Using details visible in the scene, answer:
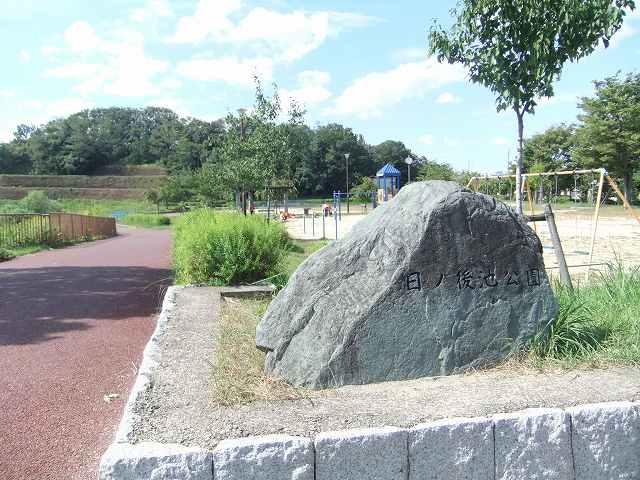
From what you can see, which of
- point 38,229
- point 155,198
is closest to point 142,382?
point 38,229

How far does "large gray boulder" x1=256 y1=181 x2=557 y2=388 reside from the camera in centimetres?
365

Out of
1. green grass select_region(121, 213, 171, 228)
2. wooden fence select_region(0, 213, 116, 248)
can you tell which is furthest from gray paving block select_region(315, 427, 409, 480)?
green grass select_region(121, 213, 171, 228)

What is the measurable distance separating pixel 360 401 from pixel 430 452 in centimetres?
53

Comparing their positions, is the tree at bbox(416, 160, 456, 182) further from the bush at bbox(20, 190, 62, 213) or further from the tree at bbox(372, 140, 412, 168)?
the tree at bbox(372, 140, 412, 168)

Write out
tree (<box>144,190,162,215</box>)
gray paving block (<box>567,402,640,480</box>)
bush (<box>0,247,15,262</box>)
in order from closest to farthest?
gray paving block (<box>567,402,640,480</box>) → bush (<box>0,247,15,262</box>) → tree (<box>144,190,162,215</box>)

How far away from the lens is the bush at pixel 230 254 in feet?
25.2

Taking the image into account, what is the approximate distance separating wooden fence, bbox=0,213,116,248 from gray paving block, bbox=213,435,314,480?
17372 millimetres

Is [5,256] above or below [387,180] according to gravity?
below

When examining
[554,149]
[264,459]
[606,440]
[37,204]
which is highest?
[554,149]

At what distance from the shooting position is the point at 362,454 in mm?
2703

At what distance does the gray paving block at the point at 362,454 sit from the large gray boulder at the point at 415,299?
89 centimetres

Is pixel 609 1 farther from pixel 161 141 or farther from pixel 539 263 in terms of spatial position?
pixel 161 141

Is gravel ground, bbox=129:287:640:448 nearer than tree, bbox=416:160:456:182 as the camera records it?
Yes

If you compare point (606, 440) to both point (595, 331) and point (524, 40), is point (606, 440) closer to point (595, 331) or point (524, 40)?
point (595, 331)
